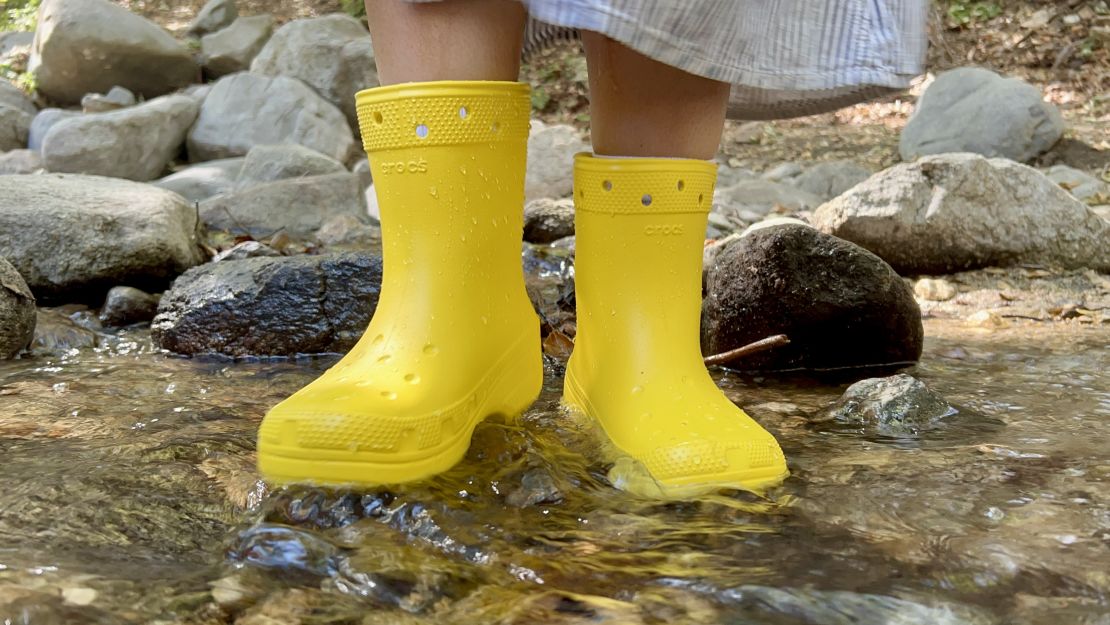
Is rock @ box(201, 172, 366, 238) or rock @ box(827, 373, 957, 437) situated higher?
rock @ box(827, 373, 957, 437)

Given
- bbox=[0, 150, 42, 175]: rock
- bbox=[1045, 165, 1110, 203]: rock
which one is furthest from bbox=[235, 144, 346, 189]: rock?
bbox=[1045, 165, 1110, 203]: rock

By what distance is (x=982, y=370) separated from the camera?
218 centimetres

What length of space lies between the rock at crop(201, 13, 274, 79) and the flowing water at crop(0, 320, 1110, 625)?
27.7 ft

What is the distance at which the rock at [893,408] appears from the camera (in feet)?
5.38

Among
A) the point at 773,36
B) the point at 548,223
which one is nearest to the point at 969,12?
the point at 548,223

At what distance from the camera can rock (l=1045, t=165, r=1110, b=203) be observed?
5195 millimetres

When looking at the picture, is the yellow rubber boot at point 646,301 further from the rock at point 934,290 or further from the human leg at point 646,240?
the rock at point 934,290

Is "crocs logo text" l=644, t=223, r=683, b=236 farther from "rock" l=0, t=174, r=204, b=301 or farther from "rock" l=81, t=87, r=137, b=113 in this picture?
"rock" l=81, t=87, r=137, b=113

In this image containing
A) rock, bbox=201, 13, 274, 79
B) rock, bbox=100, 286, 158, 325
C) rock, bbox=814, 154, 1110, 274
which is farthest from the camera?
rock, bbox=201, 13, 274, 79

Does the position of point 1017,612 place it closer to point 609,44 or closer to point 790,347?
point 609,44

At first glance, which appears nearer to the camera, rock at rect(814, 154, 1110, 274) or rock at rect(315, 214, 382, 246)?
rock at rect(814, 154, 1110, 274)

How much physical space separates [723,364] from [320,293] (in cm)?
115

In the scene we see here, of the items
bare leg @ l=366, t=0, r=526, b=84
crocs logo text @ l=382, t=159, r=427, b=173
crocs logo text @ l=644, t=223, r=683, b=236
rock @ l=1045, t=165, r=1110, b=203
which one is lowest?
rock @ l=1045, t=165, r=1110, b=203

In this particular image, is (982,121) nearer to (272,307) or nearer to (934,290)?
(934,290)
